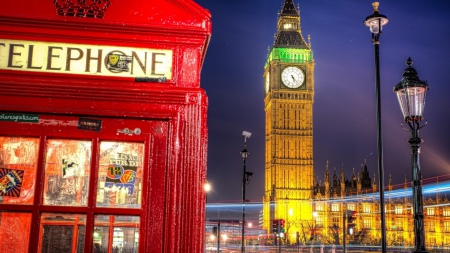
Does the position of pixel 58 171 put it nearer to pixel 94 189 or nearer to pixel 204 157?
pixel 94 189

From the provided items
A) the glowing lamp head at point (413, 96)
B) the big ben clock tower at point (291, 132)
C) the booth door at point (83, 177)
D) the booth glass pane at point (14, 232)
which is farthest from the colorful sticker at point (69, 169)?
the big ben clock tower at point (291, 132)

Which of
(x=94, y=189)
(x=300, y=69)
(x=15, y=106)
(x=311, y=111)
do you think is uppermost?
(x=300, y=69)

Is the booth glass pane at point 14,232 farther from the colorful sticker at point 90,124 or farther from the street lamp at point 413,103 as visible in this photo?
the street lamp at point 413,103

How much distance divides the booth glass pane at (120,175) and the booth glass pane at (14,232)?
0.34m

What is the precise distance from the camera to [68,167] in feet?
6.25

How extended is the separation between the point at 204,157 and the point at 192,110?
0.18m

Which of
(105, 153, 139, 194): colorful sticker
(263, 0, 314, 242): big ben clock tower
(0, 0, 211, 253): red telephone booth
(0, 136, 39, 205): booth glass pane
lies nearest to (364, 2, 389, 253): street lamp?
(0, 0, 211, 253): red telephone booth

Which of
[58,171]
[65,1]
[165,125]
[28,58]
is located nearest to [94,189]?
[58,171]

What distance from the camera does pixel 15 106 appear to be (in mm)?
1889

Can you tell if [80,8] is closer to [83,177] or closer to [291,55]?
[83,177]

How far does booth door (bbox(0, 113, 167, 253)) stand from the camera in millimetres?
1848

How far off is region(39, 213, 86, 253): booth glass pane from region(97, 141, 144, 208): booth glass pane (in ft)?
0.40

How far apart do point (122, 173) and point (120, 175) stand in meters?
0.01

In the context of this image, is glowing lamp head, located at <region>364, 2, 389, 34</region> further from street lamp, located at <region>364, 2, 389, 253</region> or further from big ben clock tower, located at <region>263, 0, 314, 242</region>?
big ben clock tower, located at <region>263, 0, 314, 242</region>
